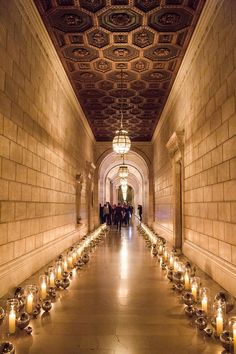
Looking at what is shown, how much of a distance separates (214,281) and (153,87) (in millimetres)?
7208

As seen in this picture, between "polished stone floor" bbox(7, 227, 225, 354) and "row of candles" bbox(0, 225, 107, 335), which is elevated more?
"row of candles" bbox(0, 225, 107, 335)

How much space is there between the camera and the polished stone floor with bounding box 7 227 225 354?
11.1 ft

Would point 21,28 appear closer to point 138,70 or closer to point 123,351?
point 138,70

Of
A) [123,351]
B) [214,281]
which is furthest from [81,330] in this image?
[214,281]

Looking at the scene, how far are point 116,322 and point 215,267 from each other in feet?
8.62

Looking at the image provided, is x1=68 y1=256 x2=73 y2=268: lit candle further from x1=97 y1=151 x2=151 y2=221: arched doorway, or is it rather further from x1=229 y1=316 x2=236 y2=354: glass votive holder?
x1=97 y1=151 x2=151 y2=221: arched doorway

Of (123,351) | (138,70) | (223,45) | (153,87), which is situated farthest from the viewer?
(153,87)

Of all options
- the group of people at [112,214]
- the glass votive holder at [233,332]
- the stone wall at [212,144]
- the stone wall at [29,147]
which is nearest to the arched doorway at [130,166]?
the group of people at [112,214]

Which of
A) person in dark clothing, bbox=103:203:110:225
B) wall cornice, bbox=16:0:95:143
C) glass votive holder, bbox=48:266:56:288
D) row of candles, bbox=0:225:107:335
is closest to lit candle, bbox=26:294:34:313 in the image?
row of candles, bbox=0:225:107:335

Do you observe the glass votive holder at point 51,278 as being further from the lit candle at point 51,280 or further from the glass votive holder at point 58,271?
the glass votive holder at point 58,271

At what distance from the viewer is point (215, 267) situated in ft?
19.8

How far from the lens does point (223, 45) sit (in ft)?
18.8

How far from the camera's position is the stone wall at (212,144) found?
536 centimetres

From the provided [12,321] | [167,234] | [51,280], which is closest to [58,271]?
[51,280]
